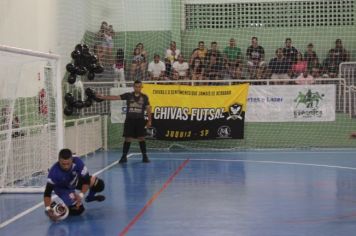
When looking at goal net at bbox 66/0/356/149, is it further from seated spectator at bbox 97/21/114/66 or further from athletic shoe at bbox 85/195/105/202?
athletic shoe at bbox 85/195/105/202

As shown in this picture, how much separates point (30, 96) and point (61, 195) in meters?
5.20

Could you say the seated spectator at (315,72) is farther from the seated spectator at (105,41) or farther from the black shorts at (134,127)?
the seated spectator at (105,41)

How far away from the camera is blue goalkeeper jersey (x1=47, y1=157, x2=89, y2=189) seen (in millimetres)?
7620

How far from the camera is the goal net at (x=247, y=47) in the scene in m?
16.1

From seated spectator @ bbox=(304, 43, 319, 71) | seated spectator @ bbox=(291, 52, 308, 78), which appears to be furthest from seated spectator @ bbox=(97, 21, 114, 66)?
seated spectator @ bbox=(304, 43, 319, 71)

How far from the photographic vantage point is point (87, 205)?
27.8ft

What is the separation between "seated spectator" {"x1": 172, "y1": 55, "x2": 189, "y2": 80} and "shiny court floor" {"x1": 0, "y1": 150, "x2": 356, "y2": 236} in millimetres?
4122

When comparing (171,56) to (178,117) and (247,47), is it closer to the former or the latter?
(178,117)

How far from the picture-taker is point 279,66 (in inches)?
667

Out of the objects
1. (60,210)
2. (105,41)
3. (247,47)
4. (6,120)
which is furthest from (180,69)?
(60,210)

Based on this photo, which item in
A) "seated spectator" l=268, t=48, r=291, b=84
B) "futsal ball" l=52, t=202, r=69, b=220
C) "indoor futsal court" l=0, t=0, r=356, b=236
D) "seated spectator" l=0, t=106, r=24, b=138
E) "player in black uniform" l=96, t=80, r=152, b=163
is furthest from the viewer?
"seated spectator" l=268, t=48, r=291, b=84

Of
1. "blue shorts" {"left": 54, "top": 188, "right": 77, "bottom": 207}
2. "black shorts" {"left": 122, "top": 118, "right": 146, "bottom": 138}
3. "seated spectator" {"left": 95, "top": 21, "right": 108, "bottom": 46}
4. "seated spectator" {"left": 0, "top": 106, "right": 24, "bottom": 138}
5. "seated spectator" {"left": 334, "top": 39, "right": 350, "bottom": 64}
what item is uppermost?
"seated spectator" {"left": 95, "top": 21, "right": 108, "bottom": 46}

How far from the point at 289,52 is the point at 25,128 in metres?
9.22

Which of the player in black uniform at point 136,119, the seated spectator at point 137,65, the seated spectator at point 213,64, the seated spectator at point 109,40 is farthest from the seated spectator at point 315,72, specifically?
the seated spectator at point 109,40
